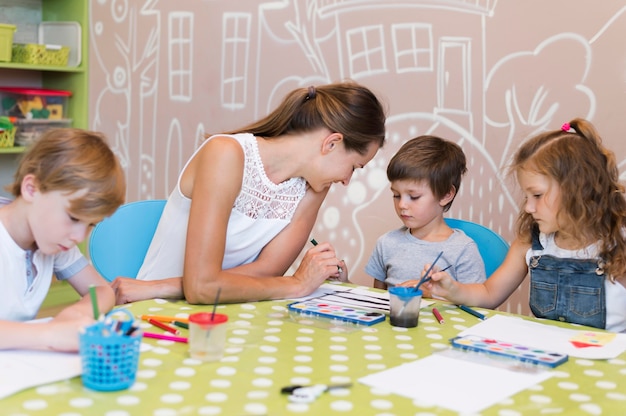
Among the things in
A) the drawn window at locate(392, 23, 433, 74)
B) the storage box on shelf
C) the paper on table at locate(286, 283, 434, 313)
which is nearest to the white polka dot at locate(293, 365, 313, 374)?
the paper on table at locate(286, 283, 434, 313)

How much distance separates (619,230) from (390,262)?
26.3 inches

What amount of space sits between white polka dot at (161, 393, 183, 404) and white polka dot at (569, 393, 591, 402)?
0.57 m

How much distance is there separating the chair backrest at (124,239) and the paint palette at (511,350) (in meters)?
0.98

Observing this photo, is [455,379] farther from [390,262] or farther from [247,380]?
[390,262]

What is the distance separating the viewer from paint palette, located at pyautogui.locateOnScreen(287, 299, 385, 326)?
5.15 ft

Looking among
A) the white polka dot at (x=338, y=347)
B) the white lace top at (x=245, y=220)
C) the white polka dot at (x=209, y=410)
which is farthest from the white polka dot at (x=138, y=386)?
the white lace top at (x=245, y=220)

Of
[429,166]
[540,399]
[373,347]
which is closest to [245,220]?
[429,166]

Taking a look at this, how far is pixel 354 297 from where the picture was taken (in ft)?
5.98

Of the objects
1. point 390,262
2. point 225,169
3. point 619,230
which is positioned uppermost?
point 225,169

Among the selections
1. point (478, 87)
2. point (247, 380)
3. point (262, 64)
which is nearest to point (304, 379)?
point (247, 380)

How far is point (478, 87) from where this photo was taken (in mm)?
2609

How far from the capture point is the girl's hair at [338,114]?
1.94 metres

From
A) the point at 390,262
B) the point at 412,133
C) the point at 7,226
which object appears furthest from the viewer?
the point at 412,133

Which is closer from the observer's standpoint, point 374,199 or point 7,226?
point 7,226
